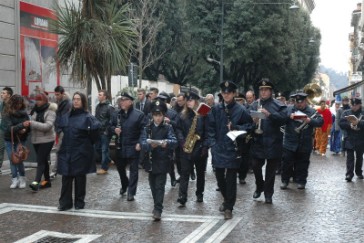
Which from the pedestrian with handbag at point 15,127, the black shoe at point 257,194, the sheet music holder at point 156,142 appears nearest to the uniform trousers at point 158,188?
the sheet music holder at point 156,142

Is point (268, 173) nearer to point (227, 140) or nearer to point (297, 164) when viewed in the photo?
point (227, 140)

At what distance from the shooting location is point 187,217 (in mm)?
7941

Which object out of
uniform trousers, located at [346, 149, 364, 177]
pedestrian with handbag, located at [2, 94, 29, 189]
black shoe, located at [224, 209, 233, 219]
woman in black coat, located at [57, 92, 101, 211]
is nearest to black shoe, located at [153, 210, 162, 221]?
black shoe, located at [224, 209, 233, 219]

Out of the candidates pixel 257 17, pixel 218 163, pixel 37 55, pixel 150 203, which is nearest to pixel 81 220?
pixel 150 203

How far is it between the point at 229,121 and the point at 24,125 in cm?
385

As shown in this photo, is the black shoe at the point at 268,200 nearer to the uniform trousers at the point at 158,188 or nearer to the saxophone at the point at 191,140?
the saxophone at the point at 191,140

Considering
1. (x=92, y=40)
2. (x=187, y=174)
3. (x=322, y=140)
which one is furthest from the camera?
(x=322, y=140)

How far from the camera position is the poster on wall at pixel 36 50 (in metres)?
15.6

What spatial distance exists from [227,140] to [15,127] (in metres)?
4.12

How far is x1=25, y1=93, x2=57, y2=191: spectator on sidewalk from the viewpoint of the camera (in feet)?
32.1

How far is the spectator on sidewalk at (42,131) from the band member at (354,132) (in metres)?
5.66

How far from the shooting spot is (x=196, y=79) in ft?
135

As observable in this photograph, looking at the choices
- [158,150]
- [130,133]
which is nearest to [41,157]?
[130,133]

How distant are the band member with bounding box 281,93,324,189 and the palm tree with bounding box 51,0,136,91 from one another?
594 centimetres
